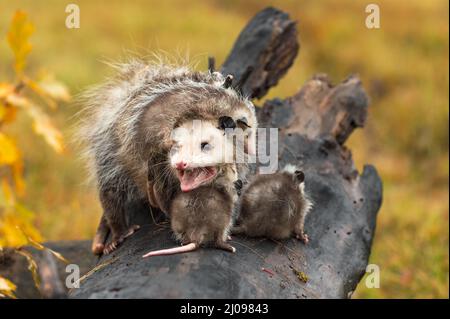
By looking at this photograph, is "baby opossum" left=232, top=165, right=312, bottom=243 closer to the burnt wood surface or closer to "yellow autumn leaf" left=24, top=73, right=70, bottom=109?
the burnt wood surface

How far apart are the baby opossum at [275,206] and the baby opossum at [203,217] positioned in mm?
208

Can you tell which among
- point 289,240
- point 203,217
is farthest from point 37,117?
point 289,240

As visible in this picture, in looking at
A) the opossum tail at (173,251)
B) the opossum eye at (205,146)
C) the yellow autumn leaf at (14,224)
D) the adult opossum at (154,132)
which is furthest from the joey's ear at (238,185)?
the yellow autumn leaf at (14,224)

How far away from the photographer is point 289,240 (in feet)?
11.5

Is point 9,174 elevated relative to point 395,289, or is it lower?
elevated

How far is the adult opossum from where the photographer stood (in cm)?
335

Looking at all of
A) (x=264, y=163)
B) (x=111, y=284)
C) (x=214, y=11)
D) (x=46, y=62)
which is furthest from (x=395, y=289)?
(x=214, y=11)

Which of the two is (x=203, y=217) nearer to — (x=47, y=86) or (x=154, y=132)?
(x=154, y=132)

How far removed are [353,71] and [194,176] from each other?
7.47 meters

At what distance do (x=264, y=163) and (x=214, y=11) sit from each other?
8.42 m

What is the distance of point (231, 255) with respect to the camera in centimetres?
302

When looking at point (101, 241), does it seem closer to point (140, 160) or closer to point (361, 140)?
point (140, 160)

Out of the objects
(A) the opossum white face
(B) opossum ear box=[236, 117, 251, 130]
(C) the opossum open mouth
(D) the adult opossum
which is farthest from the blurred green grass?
(C) the opossum open mouth

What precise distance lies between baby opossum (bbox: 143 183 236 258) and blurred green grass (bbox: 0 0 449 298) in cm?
245
